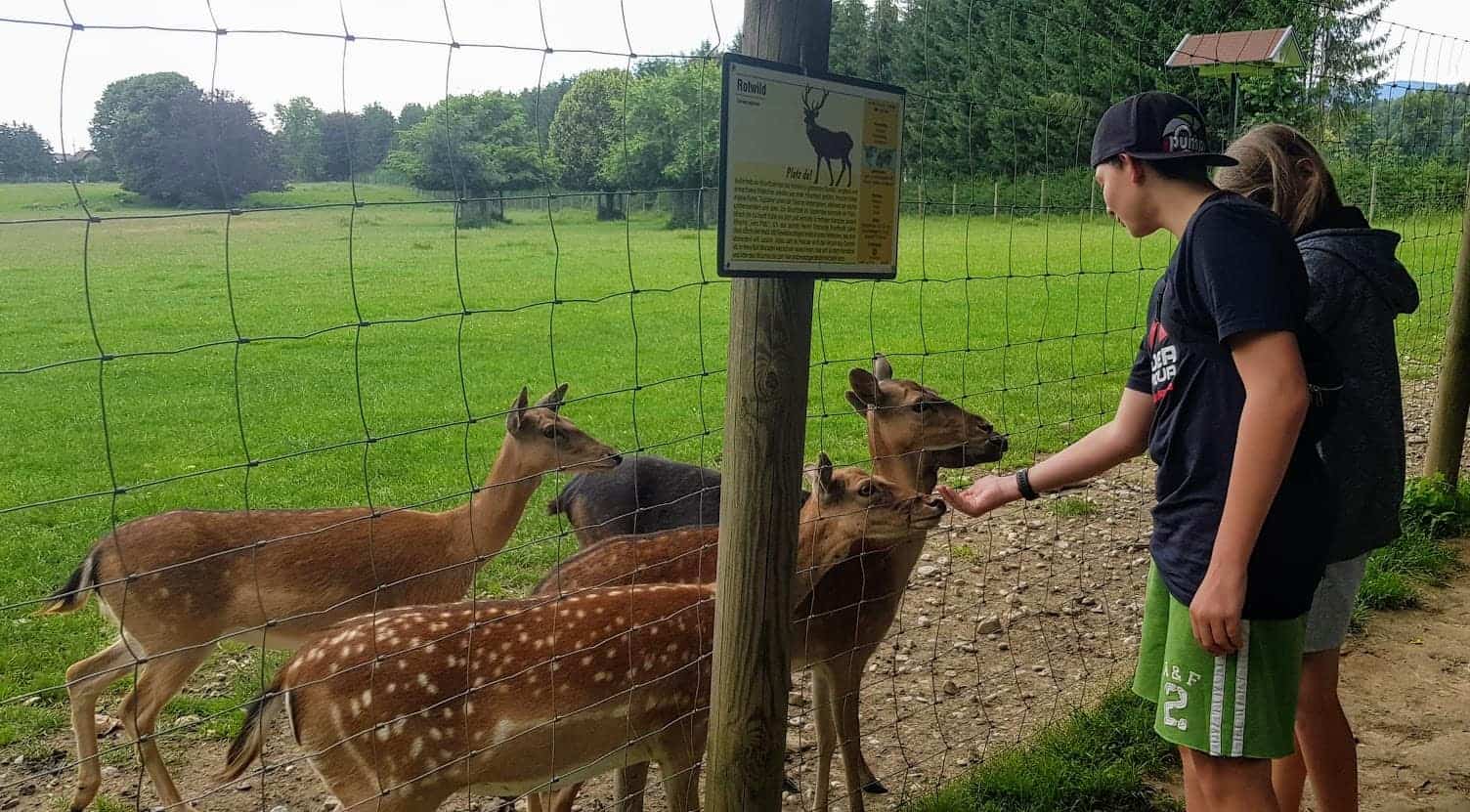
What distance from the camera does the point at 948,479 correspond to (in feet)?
23.7

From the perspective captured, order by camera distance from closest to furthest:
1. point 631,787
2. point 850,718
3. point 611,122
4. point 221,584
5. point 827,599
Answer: point 631,787
point 611,122
point 850,718
point 827,599
point 221,584

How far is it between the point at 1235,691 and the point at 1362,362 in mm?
1164

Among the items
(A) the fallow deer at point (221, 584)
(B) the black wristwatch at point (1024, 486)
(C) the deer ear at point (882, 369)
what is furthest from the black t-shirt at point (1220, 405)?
(C) the deer ear at point (882, 369)

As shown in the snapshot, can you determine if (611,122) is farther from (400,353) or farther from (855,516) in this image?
(400,353)

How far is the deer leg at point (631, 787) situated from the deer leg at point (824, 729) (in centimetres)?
64

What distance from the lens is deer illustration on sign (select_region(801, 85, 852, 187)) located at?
2.25 metres

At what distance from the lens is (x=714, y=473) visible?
5391 millimetres

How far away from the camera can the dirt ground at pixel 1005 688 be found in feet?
12.9

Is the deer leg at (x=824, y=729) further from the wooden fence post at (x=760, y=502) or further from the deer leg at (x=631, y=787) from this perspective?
the wooden fence post at (x=760, y=502)

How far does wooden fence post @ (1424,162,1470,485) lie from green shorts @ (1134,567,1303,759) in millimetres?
4729

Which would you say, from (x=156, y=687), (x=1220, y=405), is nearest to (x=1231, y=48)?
(x=1220, y=405)

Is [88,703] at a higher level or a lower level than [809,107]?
lower

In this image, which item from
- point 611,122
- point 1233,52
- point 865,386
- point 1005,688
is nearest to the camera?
point 611,122

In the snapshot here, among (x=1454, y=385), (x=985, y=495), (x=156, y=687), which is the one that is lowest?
(x=156, y=687)
